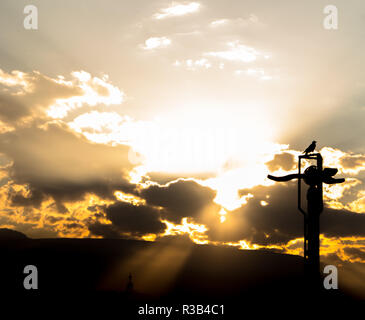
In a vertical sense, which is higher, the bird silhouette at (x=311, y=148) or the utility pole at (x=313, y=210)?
the bird silhouette at (x=311, y=148)

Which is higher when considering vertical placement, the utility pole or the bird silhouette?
the bird silhouette

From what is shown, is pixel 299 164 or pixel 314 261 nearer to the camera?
pixel 314 261

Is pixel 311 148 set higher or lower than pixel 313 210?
higher
